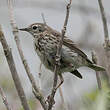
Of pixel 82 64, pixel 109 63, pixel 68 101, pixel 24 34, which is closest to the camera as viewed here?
pixel 109 63

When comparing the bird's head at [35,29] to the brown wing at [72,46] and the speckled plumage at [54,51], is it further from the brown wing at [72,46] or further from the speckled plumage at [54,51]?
the brown wing at [72,46]

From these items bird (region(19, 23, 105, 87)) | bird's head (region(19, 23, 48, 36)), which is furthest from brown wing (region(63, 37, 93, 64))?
bird's head (region(19, 23, 48, 36))

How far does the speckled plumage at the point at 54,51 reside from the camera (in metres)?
4.45

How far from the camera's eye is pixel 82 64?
495cm

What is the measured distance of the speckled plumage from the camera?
14.6 ft

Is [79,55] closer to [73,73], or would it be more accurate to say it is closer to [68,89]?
[73,73]

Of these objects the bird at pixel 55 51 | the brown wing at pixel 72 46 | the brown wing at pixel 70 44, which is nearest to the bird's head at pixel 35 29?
the bird at pixel 55 51

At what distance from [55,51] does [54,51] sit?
0.02 meters

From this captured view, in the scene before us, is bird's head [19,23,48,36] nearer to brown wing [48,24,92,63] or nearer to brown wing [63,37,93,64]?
brown wing [48,24,92,63]

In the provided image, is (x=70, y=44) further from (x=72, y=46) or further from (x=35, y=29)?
(x=35, y=29)

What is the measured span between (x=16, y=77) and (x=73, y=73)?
203 cm

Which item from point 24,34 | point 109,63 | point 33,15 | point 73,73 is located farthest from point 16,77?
point 33,15

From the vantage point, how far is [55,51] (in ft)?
14.7

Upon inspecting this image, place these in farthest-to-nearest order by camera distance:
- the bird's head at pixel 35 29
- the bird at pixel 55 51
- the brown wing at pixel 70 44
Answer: the bird's head at pixel 35 29, the brown wing at pixel 70 44, the bird at pixel 55 51
